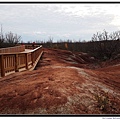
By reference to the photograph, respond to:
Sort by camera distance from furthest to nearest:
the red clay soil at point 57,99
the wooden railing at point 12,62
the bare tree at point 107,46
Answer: the bare tree at point 107,46, the wooden railing at point 12,62, the red clay soil at point 57,99

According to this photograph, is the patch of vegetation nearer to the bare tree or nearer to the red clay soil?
the red clay soil

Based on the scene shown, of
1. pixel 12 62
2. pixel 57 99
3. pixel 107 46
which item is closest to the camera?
pixel 57 99

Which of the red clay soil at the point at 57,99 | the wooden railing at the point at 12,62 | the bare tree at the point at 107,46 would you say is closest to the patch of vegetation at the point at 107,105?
the red clay soil at the point at 57,99

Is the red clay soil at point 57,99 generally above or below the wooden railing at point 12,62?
below

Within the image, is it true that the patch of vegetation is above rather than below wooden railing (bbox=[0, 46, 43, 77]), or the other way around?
→ below

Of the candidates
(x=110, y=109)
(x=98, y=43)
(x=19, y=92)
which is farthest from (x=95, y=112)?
(x=98, y=43)

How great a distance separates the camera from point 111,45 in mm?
26219

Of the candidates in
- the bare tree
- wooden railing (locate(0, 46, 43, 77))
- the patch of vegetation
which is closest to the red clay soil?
the patch of vegetation

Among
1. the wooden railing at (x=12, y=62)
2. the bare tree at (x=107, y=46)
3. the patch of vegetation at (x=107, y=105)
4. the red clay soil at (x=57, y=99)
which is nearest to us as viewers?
the red clay soil at (x=57, y=99)

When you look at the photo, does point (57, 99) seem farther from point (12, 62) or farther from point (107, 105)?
point (12, 62)

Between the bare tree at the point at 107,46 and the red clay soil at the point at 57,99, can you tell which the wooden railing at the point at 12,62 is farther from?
the bare tree at the point at 107,46

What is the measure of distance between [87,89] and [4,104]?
2247mm

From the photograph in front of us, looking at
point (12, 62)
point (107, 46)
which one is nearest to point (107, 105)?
point (12, 62)

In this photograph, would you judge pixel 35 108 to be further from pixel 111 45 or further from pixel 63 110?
pixel 111 45
